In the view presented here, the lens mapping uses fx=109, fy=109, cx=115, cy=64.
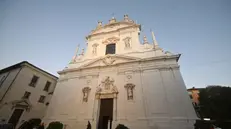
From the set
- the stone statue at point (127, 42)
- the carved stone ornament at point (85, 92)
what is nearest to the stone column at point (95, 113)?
the carved stone ornament at point (85, 92)

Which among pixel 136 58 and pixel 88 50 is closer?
pixel 136 58

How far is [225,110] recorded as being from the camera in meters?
12.6

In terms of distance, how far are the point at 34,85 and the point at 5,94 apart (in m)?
3.29

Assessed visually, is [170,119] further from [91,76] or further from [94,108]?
[91,76]

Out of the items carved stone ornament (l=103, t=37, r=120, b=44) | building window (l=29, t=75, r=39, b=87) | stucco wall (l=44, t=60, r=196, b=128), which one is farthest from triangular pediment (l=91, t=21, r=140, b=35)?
building window (l=29, t=75, r=39, b=87)

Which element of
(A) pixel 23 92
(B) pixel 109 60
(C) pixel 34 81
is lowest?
(A) pixel 23 92

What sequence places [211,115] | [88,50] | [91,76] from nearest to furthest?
[91,76] → [211,115] → [88,50]

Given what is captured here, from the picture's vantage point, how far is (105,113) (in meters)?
9.91

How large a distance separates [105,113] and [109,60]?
5.57 metres

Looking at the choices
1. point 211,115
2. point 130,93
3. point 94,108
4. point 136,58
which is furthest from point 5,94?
point 211,115

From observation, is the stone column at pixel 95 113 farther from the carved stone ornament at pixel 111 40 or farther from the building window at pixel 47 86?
the building window at pixel 47 86

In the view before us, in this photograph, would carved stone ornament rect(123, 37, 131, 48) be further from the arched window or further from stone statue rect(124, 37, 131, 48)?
the arched window

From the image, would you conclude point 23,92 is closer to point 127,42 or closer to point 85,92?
point 85,92

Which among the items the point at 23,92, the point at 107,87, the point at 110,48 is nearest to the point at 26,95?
the point at 23,92
